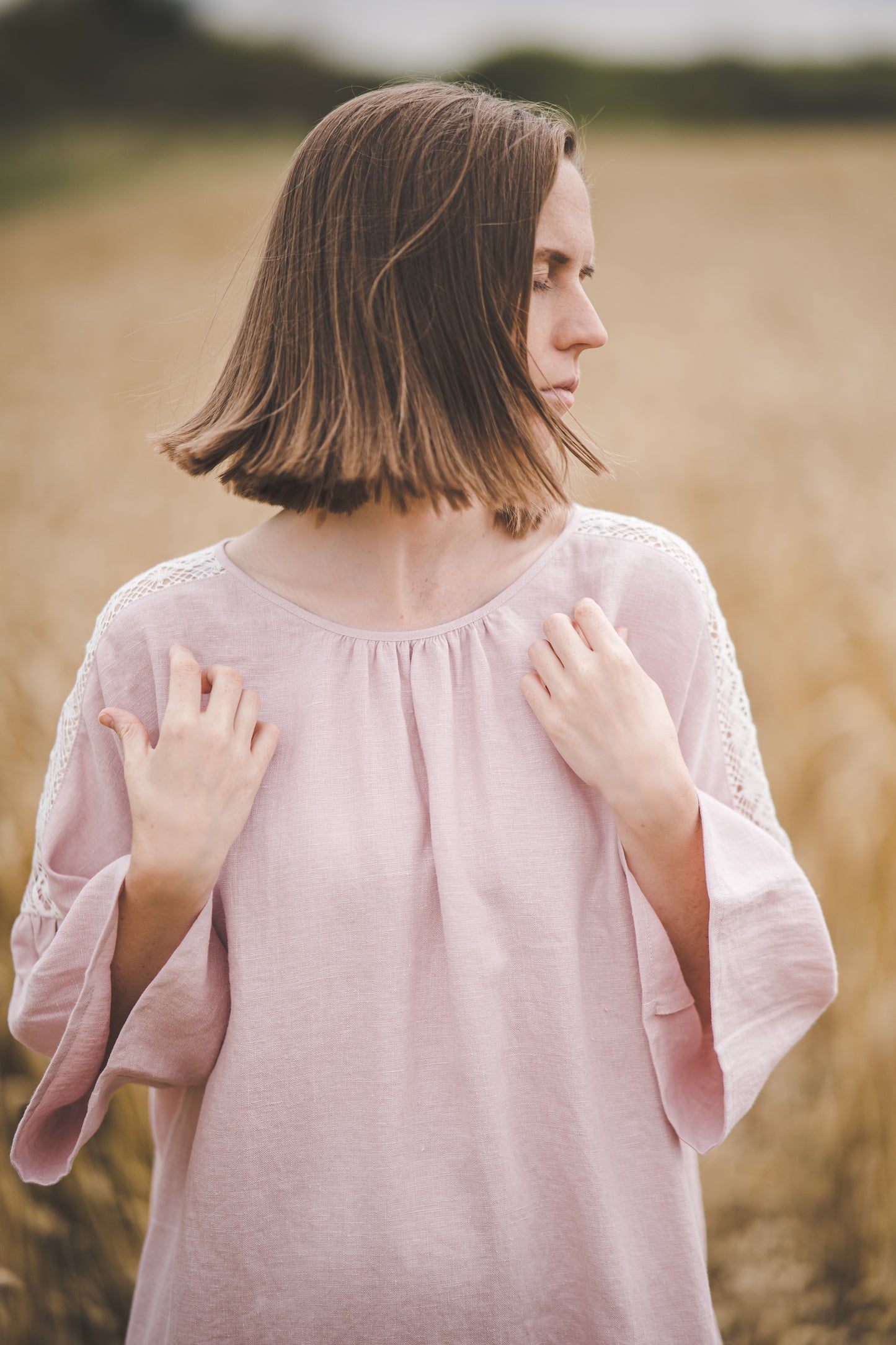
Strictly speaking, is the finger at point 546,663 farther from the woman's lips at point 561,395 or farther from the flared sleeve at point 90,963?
the flared sleeve at point 90,963

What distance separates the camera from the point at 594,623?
46.5 inches

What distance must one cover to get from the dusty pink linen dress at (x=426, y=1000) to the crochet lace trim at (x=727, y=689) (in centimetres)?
4

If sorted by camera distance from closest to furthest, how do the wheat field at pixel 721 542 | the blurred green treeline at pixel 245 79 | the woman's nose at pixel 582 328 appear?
the woman's nose at pixel 582 328 < the wheat field at pixel 721 542 < the blurred green treeline at pixel 245 79

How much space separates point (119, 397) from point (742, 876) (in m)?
7.10

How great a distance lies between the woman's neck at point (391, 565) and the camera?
4.17 ft

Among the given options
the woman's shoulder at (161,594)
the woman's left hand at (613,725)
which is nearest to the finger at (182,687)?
the woman's shoulder at (161,594)

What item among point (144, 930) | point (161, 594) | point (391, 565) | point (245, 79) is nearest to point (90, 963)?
point (144, 930)

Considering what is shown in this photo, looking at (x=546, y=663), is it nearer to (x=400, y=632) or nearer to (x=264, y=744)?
(x=400, y=632)

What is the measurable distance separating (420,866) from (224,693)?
31 cm

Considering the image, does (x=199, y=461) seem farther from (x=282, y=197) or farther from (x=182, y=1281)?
(x=182, y=1281)

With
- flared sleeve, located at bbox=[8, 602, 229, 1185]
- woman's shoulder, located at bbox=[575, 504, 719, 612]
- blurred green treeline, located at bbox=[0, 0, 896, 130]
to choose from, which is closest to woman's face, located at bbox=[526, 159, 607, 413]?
woman's shoulder, located at bbox=[575, 504, 719, 612]

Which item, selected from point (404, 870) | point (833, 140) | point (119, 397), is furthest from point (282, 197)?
point (833, 140)

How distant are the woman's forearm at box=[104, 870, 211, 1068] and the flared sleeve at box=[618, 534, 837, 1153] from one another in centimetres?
54

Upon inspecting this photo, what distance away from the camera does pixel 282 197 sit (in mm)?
1256
